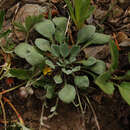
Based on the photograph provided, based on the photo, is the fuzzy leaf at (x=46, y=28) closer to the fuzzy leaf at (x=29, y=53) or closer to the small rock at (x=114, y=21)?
the fuzzy leaf at (x=29, y=53)

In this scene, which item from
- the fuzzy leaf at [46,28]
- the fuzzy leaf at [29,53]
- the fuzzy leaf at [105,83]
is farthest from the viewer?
the fuzzy leaf at [46,28]

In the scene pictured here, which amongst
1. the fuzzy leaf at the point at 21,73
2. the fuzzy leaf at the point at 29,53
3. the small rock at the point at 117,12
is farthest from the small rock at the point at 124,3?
the fuzzy leaf at the point at 21,73

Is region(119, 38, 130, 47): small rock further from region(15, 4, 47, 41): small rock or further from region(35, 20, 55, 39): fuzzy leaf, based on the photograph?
region(15, 4, 47, 41): small rock

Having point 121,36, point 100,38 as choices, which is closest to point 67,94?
point 100,38

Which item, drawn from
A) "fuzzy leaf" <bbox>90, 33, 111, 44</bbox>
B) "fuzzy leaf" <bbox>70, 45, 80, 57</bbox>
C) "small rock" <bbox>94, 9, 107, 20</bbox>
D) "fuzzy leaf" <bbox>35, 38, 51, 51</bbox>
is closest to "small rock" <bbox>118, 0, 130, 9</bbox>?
"small rock" <bbox>94, 9, 107, 20</bbox>

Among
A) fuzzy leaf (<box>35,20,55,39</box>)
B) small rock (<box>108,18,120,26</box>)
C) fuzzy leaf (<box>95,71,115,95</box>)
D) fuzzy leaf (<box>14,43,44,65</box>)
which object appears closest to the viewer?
fuzzy leaf (<box>95,71,115,95</box>)

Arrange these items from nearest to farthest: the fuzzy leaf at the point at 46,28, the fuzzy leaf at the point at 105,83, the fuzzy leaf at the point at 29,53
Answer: the fuzzy leaf at the point at 105,83, the fuzzy leaf at the point at 29,53, the fuzzy leaf at the point at 46,28
